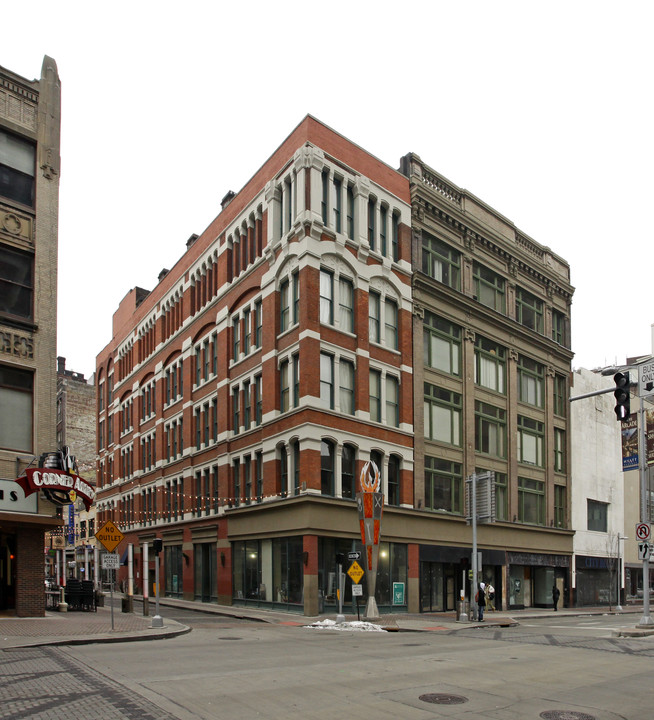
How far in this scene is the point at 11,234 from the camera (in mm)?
28047

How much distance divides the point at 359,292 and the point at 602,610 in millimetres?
26891

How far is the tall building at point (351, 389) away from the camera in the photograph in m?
35.9

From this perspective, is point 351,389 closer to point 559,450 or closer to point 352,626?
point 352,626

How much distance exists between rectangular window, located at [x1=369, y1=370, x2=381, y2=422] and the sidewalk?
9.52 metres

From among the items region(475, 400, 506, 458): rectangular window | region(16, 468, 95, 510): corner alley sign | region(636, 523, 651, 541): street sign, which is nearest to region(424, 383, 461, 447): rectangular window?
region(475, 400, 506, 458): rectangular window

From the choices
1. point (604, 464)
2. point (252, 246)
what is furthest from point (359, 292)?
point (604, 464)

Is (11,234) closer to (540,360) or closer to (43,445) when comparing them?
(43,445)

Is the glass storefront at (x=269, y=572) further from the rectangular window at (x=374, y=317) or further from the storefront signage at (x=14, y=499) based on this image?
the storefront signage at (x=14, y=499)

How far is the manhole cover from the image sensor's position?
12.0 metres

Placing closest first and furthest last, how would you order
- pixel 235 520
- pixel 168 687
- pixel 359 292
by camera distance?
pixel 168 687
pixel 359 292
pixel 235 520

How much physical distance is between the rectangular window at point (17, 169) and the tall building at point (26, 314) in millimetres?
35

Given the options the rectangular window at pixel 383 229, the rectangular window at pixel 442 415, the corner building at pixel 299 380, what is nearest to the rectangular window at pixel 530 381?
the rectangular window at pixel 442 415

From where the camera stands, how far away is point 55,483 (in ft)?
85.6

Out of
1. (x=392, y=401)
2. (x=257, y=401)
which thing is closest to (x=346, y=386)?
(x=392, y=401)
